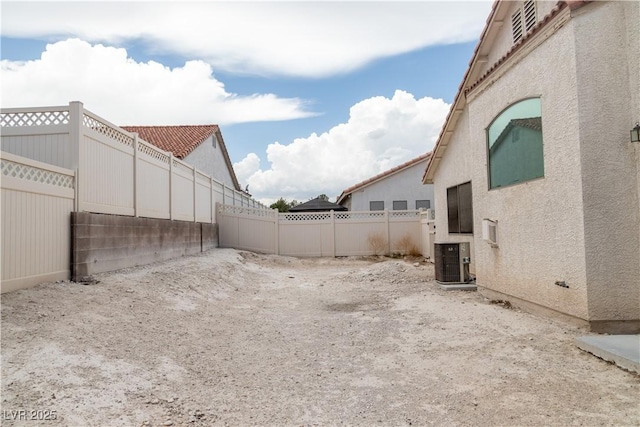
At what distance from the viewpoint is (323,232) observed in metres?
17.6

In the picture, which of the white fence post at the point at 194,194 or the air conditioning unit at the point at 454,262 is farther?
the white fence post at the point at 194,194

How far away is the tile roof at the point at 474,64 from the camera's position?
5.14 metres

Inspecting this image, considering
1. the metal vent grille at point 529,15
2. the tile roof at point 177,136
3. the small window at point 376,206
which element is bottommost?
the small window at point 376,206

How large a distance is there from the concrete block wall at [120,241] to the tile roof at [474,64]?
24.2 feet

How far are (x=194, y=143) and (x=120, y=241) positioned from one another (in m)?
11.9

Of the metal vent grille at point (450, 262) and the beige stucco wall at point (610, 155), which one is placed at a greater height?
the beige stucco wall at point (610, 155)

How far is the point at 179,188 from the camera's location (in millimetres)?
12266

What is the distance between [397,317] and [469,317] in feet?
3.62

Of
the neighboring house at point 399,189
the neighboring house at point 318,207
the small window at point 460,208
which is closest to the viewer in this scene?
the small window at point 460,208

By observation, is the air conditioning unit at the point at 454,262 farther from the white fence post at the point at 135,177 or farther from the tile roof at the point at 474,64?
the white fence post at the point at 135,177

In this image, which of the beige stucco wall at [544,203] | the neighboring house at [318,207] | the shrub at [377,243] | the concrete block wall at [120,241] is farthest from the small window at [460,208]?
the neighboring house at [318,207]

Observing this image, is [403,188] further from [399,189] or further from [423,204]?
[423,204]

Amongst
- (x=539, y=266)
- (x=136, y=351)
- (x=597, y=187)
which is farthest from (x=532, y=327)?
(x=136, y=351)

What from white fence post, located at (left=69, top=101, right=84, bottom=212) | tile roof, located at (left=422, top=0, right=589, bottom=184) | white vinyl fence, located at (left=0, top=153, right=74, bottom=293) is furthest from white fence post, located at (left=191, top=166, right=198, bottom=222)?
tile roof, located at (left=422, top=0, right=589, bottom=184)
